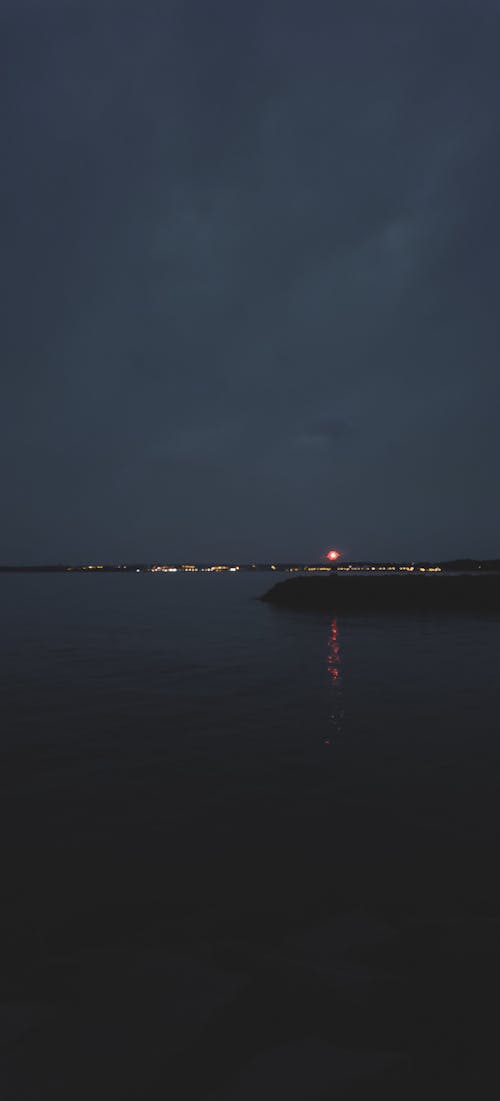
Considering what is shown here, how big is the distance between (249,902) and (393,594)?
5813 centimetres

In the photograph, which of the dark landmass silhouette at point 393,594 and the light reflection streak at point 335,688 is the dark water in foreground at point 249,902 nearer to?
the light reflection streak at point 335,688

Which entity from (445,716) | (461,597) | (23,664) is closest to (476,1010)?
(445,716)

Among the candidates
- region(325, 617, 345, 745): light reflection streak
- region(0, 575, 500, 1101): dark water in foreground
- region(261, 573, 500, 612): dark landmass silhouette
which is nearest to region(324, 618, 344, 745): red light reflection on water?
region(325, 617, 345, 745): light reflection streak

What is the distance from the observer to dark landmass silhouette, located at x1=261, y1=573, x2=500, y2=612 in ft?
188

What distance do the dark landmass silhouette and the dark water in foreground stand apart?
1708 inches

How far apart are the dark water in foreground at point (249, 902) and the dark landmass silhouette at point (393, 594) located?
43.4 m

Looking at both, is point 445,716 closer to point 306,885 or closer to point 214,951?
point 306,885

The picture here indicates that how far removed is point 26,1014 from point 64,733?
10014mm

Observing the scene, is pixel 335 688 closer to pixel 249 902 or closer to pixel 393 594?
pixel 249 902

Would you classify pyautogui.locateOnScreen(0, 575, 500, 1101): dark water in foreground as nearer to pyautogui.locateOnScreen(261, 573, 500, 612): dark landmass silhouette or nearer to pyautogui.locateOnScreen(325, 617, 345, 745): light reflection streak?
pyautogui.locateOnScreen(325, 617, 345, 745): light reflection streak

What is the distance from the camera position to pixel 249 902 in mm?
6367

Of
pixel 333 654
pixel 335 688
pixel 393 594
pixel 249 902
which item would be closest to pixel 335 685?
pixel 335 688

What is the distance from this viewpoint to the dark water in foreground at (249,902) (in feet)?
13.6

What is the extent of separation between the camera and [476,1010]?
4535mm
